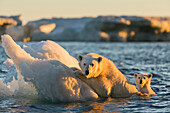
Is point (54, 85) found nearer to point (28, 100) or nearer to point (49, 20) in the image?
point (28, 100)

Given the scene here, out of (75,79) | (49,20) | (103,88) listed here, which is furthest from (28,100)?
(49,20)

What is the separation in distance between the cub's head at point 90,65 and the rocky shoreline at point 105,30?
2884 inches

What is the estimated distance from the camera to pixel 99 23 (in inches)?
3300

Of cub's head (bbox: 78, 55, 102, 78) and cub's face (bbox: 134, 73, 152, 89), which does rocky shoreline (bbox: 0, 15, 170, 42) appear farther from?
cub's head (bbox: 78, 55, 102, 78)

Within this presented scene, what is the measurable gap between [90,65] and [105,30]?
78.9 meters

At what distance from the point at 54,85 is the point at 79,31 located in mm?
85026

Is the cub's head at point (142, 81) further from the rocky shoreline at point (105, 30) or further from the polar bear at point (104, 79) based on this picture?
the rocky shoreline at point (105, 30)

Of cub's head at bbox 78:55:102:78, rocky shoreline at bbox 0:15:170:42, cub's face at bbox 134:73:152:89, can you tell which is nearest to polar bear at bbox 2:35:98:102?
cub's head at bbox 78:55:102:78

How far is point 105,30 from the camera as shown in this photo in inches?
3378

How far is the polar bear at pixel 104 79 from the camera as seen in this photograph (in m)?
7.95

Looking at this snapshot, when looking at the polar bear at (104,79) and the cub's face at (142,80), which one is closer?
the polar bear at (104,79)

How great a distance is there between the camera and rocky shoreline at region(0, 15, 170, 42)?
268 feet

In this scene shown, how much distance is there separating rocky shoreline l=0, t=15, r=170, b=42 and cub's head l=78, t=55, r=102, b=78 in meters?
73.3

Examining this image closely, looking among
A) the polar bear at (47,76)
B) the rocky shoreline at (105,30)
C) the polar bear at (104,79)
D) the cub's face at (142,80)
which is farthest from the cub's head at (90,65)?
the rocky shoreline at (105,30)
